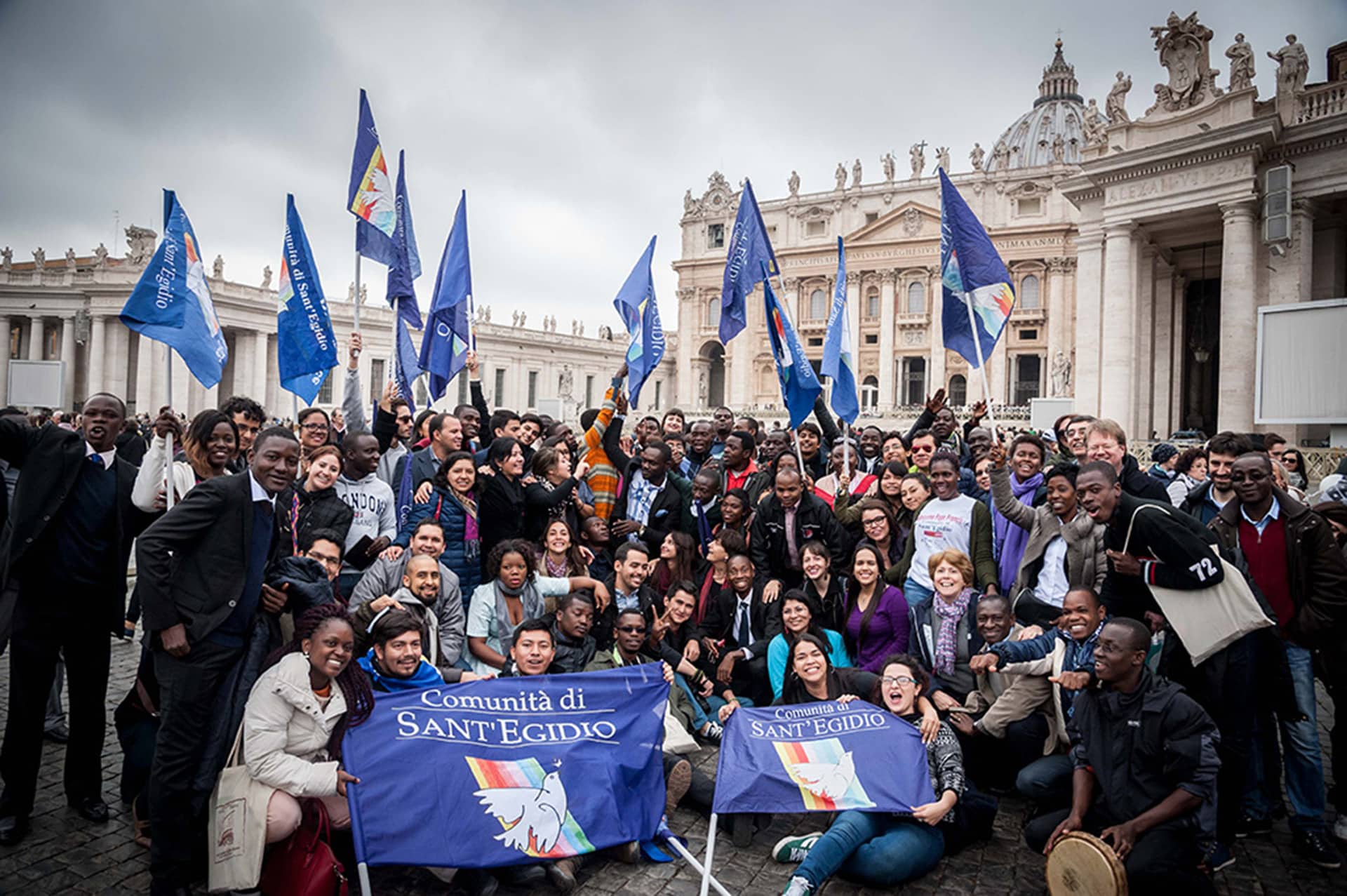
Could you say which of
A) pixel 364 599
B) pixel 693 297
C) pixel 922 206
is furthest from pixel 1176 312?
pixel 693 297

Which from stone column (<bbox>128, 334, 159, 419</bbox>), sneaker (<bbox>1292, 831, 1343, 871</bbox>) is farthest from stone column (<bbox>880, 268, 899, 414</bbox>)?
sneaker (<bbox>1292, 831, 1343, 871</bbox>)

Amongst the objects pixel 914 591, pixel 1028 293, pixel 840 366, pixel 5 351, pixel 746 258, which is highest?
pixel 1028 293

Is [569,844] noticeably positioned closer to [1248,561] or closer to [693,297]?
[1248,561]

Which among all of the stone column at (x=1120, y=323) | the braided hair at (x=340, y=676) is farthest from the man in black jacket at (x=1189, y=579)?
the stone column at (x=1120, y=323)

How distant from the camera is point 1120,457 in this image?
Answer: 5684 millimetres

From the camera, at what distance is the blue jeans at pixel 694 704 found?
6.21m

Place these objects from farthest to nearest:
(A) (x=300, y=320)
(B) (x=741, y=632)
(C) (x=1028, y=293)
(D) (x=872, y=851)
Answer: (C) (x=1028, y=293)
(A) (x=300, y=320)
(B) (x=741, y=632)
(D) (x=872, y=851)

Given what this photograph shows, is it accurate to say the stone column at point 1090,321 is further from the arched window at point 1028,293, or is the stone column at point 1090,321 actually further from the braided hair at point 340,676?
the arched window at point 1028,293

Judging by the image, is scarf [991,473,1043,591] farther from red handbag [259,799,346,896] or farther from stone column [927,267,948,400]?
stone column [927,267,948,400]

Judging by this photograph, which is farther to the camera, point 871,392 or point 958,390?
point 871,392

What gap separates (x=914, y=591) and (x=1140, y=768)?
8.24 ft

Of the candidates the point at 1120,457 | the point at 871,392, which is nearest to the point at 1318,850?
the point at 1120,457

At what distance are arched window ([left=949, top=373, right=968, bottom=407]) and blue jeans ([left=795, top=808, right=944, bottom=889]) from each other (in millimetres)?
53151

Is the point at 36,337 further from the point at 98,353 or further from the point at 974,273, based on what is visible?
the point at 974,273
